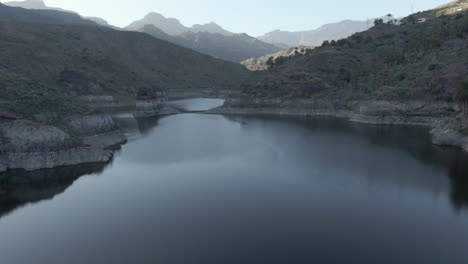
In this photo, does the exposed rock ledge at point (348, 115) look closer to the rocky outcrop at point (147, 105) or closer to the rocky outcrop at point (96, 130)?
the rocky outcrop at point (147, 105)

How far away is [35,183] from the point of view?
147ft

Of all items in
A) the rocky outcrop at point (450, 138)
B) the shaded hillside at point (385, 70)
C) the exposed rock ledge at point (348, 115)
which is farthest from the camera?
the shaded hillside at point (385, 70)

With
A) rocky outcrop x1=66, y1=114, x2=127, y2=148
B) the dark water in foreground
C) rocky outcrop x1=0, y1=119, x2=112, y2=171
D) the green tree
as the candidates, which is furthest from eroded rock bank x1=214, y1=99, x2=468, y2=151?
rocky outcrop x1=0, y1=119, x2=112, y2=171

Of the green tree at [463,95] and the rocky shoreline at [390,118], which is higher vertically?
the green tree at [463,95]

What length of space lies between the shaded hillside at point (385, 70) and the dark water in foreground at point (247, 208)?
4118cm

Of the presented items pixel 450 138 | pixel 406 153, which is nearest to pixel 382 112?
pixel 450 138

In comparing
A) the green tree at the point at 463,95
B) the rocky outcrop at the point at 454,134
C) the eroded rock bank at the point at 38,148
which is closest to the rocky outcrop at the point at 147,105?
the eroded rock bank at the point at 38,148

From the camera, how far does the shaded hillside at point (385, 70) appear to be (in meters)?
96.5

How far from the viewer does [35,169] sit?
49.2 metres

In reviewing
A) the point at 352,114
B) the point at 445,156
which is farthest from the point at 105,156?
the point at 352,114

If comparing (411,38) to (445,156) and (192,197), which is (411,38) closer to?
(445,156)

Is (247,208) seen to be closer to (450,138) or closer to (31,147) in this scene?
(31,147)

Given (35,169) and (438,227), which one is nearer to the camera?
(438,227)

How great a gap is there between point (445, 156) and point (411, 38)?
122961 mm
